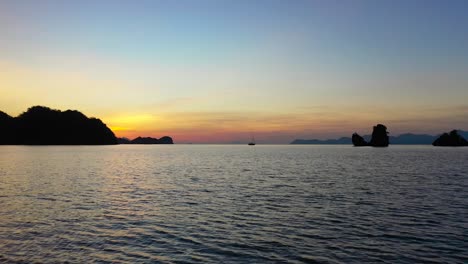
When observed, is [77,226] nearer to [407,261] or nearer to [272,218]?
[272,218]

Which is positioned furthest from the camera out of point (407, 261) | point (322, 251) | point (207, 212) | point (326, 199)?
point (326, 199)

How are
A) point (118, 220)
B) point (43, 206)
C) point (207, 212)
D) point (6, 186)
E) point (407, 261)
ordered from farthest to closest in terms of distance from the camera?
point (6, 186) → point (43, 206) → point (207, 212) → point (118, 220) → point (407, 261)

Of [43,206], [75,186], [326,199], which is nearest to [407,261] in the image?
[326,199]

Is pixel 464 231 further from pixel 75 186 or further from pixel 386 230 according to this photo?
pixel 75 186

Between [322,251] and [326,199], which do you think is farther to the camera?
[326,199]

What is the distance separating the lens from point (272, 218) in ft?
96.1

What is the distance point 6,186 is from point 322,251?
49175mm

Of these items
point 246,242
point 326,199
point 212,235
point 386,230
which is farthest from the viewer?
point 326,199

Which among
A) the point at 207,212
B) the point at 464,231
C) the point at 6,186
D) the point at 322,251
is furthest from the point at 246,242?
the point at 6,186

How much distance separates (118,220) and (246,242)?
12624 millimetres

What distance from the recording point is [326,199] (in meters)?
39.4

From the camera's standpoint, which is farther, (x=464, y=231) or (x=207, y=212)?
(x=207, y=212)

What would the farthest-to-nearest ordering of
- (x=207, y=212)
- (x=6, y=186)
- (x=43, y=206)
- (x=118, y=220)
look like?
1. (x=6, y=186)
2. (x=43, y=206)
3. (x=207, y=212)
4. (x=118, y=220)

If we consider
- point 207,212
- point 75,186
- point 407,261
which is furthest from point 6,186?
point 407,261
